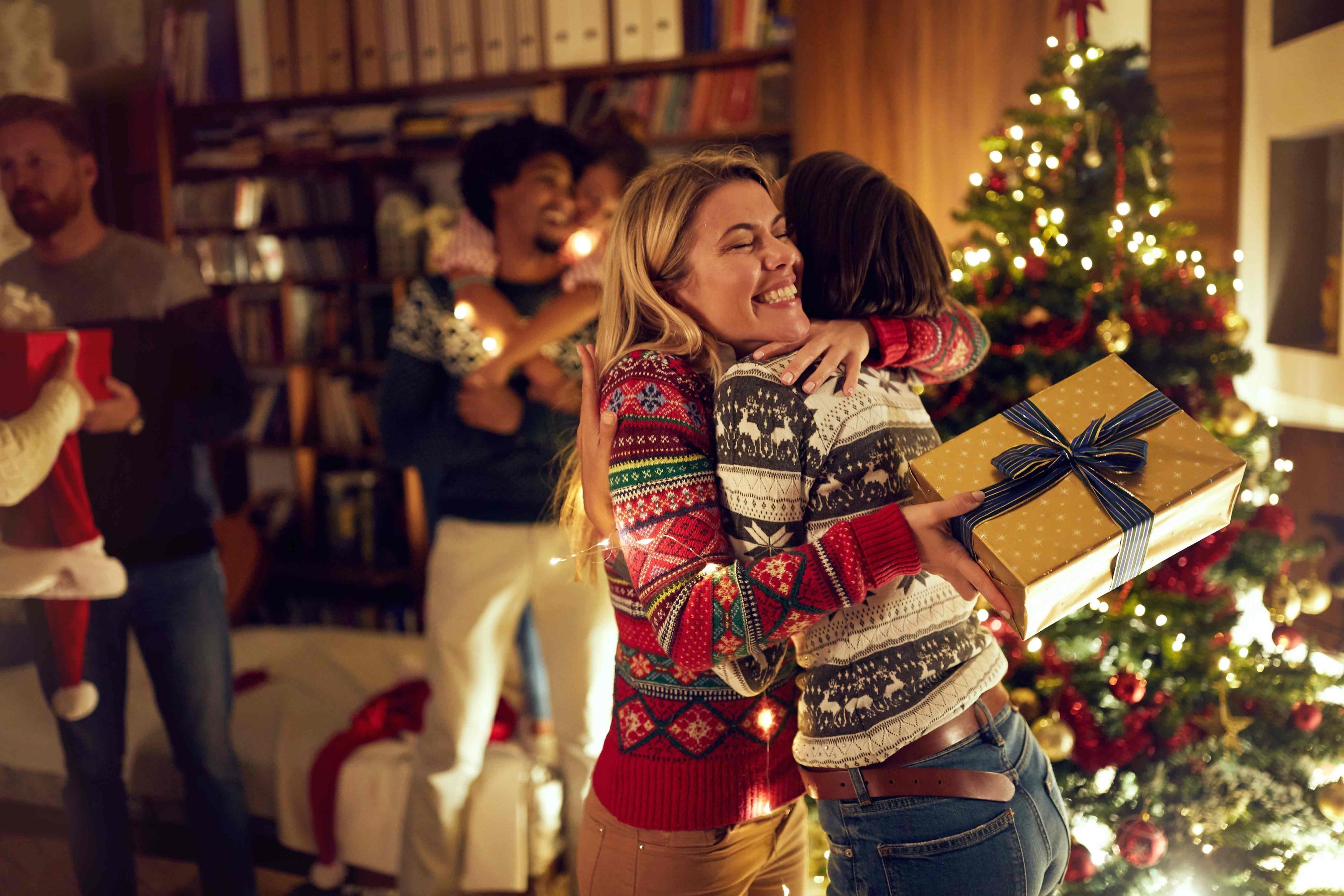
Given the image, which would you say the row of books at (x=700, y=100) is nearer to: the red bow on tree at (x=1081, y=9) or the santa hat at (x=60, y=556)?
the red bow on tree at (x=1081, y=9)

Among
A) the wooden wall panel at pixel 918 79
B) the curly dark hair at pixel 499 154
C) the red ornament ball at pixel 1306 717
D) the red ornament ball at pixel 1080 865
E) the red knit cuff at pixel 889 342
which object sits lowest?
the red ornament ball at pixel 1080 865

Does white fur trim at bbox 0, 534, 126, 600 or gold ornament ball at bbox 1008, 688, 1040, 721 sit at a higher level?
white fur trim at bbox 0, 534, 126, 600

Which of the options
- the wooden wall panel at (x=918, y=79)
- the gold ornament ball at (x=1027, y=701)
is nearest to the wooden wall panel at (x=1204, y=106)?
the wooden wall panel at (x=918, y=79)

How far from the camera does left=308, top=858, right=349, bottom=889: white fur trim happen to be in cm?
201

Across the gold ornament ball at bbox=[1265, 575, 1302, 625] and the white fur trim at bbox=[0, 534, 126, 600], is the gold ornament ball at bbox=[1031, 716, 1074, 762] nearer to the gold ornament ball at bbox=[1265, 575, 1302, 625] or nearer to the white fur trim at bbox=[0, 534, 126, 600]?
the gold ornament ball at bbox=[1265, 575, 1302, 625]

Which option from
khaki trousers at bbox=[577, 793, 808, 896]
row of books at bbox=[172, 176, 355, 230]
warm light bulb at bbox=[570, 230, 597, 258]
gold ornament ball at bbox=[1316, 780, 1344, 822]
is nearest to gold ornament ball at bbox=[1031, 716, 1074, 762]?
gold ornament ball at bbox=[1316, 780, 1344, 822]

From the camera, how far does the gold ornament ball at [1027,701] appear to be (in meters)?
1.67

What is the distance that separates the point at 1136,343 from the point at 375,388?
260 cm

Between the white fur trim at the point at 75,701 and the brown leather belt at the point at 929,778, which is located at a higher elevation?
the brown leather belt at the point at 929,778

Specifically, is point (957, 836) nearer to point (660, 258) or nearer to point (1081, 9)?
point (660, 258)

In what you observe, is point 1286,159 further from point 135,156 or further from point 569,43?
point 135,156

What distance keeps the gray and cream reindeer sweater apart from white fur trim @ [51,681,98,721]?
3.30 feet

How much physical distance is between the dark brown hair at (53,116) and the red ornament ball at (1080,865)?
6.30 ft

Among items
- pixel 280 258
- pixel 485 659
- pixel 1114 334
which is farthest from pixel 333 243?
pixel 1114 334
